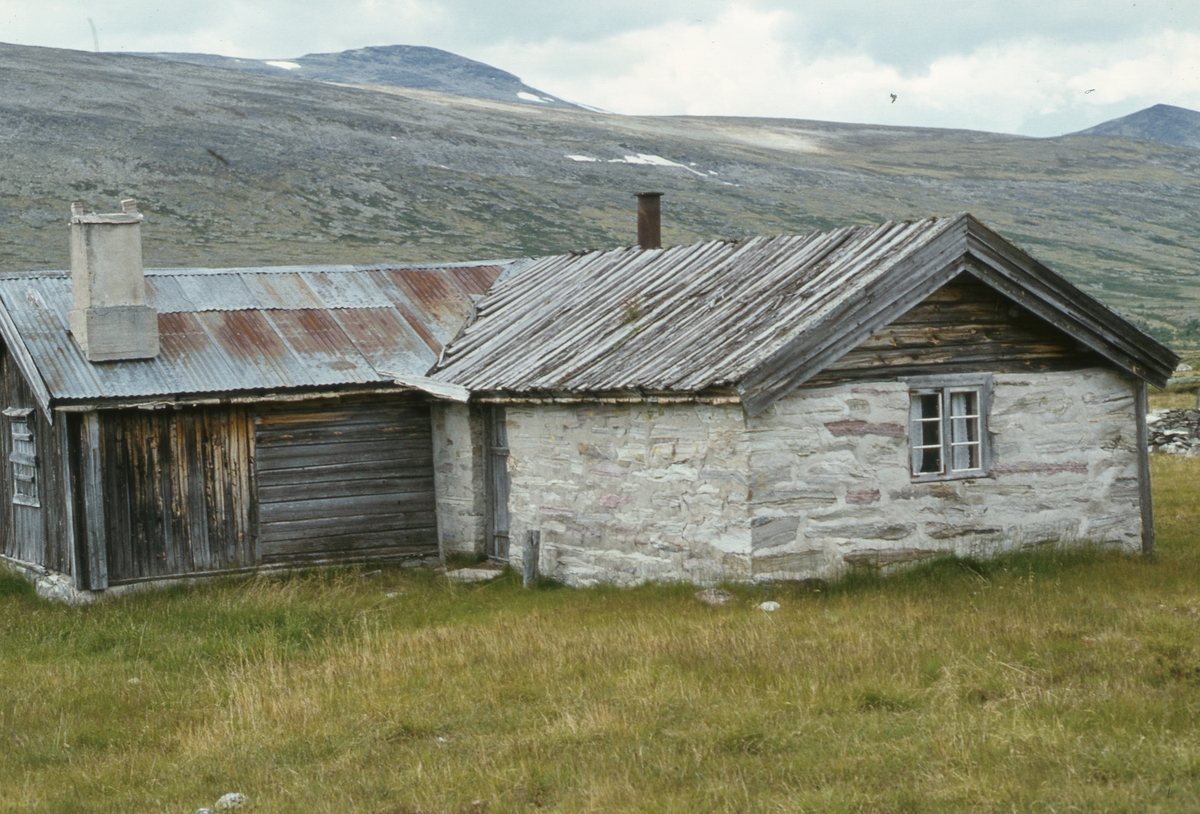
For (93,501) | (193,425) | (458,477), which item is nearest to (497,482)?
(458,477)

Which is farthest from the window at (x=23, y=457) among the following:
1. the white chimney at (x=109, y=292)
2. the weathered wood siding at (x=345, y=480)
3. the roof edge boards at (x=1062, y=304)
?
the roof edge boards at (x=1062, y=304)

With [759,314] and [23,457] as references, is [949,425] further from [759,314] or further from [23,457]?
[23,457]

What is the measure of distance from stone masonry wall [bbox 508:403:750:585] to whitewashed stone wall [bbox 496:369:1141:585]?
0.06ft

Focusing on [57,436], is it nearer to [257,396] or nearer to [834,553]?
[257,396]

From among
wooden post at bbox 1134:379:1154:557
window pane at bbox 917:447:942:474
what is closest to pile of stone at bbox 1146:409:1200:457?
wooden post at bbox 1134:379:1154:557

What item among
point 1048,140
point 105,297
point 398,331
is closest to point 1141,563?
point 398,331

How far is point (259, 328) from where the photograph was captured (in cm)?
1605

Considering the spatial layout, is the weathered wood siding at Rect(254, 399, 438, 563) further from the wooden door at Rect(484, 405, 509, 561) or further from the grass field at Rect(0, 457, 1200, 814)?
the grass field at Rect(0, 457, 1200, 814)

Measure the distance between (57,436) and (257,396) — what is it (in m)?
2.14

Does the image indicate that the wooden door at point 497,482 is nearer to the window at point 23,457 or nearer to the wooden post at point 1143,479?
the window at point 23,457

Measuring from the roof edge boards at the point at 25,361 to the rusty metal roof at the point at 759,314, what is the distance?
4273mm

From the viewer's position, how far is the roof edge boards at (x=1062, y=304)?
1252cm

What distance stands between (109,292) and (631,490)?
635cm

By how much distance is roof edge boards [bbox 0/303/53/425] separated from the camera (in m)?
13.8
